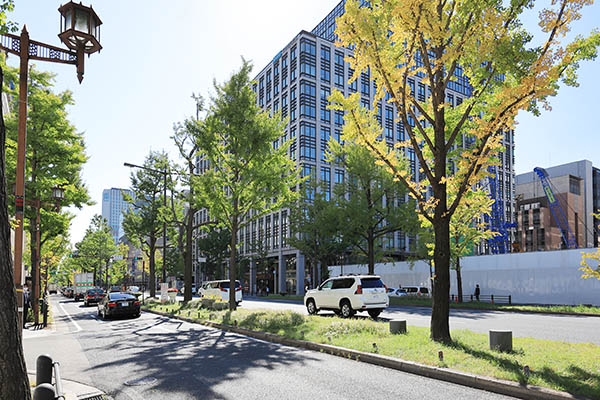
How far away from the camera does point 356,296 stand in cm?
1892

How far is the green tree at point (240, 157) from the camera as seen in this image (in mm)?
21281

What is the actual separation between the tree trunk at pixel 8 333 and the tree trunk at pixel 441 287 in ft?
29.1

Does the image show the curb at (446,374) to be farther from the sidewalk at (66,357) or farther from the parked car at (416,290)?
the parked car at (416,290)

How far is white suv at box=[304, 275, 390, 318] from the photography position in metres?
18.9

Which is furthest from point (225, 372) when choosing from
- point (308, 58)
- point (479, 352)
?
point (308, 58)

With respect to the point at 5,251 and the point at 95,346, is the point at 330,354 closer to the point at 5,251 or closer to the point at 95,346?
the point at 95,346

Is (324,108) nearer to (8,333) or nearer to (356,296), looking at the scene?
(356,296)

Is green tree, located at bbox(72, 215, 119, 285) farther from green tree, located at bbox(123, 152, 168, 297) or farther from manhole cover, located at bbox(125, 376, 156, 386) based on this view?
manhole cover, located at bbox(125, 376, 156, 386)

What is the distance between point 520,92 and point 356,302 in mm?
11638

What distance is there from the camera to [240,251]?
78188 millimetres

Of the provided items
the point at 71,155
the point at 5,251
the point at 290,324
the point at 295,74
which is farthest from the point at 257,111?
the point at 295,74

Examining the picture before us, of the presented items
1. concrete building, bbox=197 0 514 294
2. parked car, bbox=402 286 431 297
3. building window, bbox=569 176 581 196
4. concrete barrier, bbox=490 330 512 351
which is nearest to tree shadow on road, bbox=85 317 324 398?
concrete barrier, bbox=490 330 512 351

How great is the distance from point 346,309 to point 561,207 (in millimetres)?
95153

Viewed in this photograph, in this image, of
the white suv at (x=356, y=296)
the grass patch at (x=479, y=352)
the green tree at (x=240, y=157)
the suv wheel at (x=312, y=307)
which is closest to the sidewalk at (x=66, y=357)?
the grass patch at (x=479, y=352)
